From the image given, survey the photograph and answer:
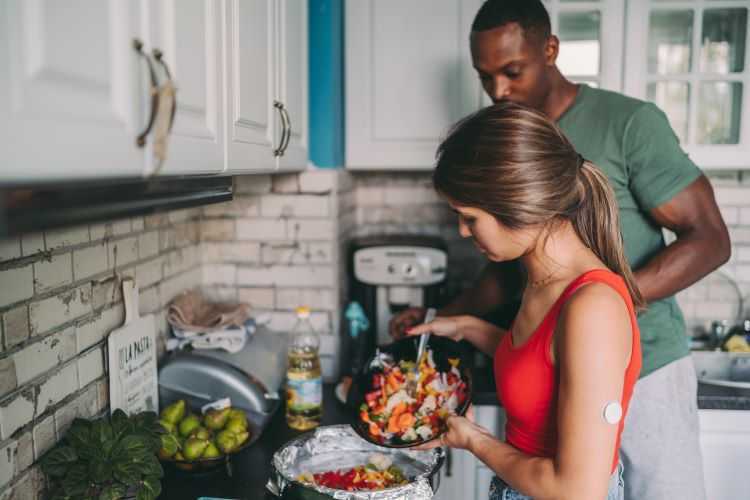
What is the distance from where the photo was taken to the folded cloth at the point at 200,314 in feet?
6.30

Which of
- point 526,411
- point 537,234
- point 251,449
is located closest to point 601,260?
point 537,234

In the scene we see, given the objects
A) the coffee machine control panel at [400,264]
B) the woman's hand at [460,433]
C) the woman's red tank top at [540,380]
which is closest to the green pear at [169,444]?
the woman's hand at [460,433]

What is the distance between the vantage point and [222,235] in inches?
85.5

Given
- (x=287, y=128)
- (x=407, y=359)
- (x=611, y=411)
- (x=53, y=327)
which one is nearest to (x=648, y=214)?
(x=407, y=359)

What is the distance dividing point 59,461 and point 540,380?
878 millimetres

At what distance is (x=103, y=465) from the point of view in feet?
4.04

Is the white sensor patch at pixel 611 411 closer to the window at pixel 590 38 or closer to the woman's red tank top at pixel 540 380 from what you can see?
the woman's red tank top at pixel 540 380

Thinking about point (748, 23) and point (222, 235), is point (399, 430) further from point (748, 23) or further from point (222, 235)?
point (748, 23)

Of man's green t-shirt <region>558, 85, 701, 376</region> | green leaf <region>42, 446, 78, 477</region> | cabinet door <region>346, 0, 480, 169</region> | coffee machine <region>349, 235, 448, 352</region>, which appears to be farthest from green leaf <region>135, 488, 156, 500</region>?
cabinet door <region>346, 0, 480, 169</region>

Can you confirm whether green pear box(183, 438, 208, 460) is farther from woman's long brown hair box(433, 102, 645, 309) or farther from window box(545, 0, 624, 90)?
window box(545, 0, 624, 90)

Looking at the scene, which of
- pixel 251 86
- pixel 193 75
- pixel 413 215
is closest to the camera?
pixel 193 75

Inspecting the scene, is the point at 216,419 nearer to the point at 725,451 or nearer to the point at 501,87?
the point at 501,87

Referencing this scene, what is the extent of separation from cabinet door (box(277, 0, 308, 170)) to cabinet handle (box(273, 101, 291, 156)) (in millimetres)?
36

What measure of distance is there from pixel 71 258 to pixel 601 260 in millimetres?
1045
